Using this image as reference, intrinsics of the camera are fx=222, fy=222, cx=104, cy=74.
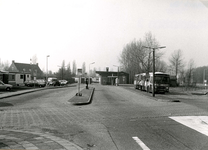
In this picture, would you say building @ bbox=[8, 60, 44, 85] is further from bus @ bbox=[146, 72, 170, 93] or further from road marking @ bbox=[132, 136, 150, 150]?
road marking @ bbox=[132, 136, 150, 150]

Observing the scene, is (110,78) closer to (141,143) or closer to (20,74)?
(20,74)

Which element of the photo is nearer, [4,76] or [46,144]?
[46,144]

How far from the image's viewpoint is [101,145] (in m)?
5.61

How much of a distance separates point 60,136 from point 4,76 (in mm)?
36436

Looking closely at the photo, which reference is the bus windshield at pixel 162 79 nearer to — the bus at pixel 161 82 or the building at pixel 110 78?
the bus at pixel 161 82

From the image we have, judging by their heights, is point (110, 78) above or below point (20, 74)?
below

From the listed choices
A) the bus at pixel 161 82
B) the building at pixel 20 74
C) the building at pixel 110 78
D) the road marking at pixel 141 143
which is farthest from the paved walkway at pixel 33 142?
the building at pixel 110 78

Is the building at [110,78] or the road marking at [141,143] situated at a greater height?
the building at [110,78]

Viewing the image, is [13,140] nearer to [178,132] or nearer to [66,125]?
[66,125]

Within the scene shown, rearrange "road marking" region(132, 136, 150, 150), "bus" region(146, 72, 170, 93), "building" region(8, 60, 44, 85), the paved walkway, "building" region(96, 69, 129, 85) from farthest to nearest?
"building" region(96, 69, 129, 85) → "building" region(8, 60, 44, 85) → "bus" region(146, 72, 170, 93) → "road marking" region(132, 136, 150, 150) → the paved walkway

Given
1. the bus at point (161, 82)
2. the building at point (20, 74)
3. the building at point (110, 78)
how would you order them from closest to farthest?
the bus at point (161, 82) → the building at point (20, 74) → the building at point (110, 78)

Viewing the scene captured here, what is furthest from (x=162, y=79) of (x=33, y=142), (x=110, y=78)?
(x=110, y=78)

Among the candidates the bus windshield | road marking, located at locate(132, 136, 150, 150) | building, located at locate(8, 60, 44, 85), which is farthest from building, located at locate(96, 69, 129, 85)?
road marking, located at locate(132, 136, 150, 150)

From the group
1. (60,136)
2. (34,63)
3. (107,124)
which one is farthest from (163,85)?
(34,63)
